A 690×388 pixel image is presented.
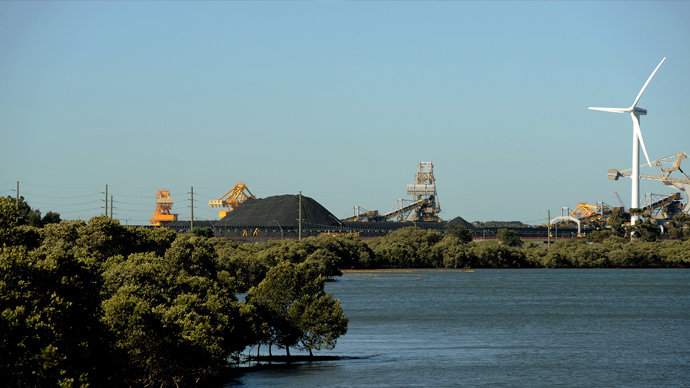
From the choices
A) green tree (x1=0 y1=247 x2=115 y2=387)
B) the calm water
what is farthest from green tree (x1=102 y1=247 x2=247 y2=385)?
green tree (x1=0 y1=247 x2=115 y2=387)

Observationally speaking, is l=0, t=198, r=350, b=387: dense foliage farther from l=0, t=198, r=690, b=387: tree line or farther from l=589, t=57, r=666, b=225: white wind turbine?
l=589, t=57, r=666, b=225: white wind turbine

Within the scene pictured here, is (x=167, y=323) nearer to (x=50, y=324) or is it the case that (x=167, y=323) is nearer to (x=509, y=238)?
(x=50, y=324)

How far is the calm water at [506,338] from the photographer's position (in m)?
38.7

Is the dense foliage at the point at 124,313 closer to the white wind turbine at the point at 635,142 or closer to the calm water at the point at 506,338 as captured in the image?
the calm water at the point at 506,338

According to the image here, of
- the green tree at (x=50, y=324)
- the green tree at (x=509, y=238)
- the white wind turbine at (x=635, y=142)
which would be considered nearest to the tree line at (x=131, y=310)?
the green tree at (x=50, y=324)

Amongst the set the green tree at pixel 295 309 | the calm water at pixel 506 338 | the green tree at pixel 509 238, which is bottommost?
the calm water at pixel 506 338

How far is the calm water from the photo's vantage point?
127 feet

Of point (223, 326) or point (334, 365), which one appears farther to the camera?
point (334, 365)

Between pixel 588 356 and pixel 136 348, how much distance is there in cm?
2808

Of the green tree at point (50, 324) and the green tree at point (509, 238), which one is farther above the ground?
the green tree at point (509, 238)

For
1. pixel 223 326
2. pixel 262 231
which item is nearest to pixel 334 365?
pixel 223 326

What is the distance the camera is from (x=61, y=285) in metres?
22.8

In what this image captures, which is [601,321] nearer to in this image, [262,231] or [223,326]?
[223,326]

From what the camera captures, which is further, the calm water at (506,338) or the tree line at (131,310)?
the calm water at (506,338)
